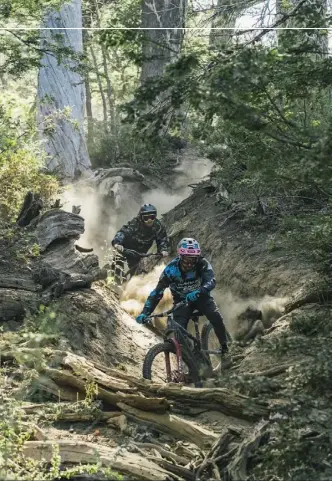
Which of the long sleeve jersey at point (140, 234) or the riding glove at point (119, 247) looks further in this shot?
the long sleeve jersey at point (140, 234)

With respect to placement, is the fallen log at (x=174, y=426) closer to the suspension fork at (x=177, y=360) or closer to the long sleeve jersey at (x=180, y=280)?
the suspension fork at (x=177, y=360)

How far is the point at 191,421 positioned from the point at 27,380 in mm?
1954

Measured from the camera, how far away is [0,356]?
30.5ft

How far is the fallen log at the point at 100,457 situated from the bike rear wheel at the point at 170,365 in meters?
2.64

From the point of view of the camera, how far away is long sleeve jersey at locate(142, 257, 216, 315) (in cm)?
1150

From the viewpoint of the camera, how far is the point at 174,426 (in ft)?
26.1

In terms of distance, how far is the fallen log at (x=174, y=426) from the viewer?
7676mm

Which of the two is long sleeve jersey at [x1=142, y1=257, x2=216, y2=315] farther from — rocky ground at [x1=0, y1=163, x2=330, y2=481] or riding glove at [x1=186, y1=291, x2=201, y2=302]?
rocky ground at [x1=0, y1=163, x2=330, y2=481]

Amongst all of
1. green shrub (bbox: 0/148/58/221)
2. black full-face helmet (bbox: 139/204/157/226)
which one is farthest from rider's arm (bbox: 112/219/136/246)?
green shrub (bbox: 0/148/58/221)

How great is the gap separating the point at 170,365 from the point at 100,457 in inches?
139

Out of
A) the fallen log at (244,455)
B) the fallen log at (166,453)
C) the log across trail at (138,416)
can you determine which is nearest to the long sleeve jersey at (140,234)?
the log across trail at (138,416)

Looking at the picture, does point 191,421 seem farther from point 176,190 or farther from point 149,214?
point 176,190

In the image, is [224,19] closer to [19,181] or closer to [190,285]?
[19,181]

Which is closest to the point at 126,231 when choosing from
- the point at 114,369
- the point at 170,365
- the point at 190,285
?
the point at 190,285
